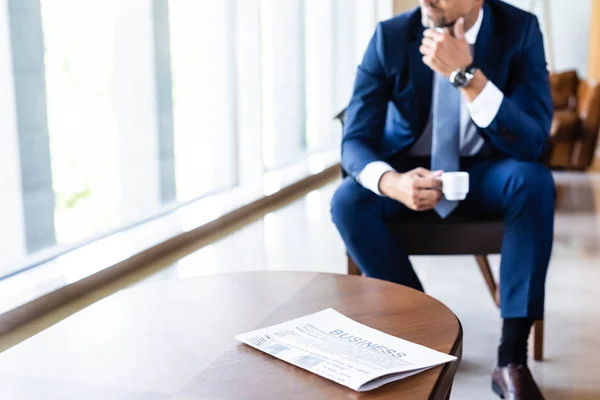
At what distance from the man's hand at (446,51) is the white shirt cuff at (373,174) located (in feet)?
0.87

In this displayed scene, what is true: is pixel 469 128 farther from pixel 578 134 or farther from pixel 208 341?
pixel 578 134

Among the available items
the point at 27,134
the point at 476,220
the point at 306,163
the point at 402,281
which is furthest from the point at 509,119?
the point at 306,163

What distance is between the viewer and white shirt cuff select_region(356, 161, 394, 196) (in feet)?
5.90

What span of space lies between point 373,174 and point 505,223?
328mm

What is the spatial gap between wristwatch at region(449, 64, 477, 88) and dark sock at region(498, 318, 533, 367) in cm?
56

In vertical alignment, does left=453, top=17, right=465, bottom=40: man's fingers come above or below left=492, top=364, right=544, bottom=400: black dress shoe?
above

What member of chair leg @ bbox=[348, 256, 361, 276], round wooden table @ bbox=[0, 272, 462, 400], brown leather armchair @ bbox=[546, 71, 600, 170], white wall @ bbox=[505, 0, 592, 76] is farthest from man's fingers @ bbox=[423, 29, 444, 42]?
white wall @ bbox=[505, 0, 592, 76]

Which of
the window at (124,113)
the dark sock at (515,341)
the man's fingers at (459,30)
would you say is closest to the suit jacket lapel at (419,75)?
the man's fingers at (459,30)

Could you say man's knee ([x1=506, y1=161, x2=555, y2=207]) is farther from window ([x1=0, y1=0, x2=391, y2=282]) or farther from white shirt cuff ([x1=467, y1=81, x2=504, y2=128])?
window ([x1=0, y1=0, x2=391, y2=282])

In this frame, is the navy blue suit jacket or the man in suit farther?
the navy blue suit jacket

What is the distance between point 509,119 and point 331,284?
2.29 ft

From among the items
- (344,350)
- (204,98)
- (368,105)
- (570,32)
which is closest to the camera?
(344,350)

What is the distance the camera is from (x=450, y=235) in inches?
71.9

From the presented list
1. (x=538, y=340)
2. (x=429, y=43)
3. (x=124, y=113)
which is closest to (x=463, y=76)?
(x=429, y=43)
